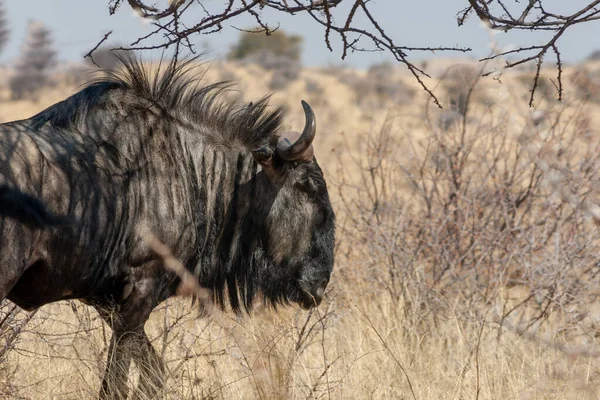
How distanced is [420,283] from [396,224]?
25.9 inches

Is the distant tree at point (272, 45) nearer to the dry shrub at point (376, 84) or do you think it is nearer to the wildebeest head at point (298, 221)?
the dry shrub at point (376, 84)

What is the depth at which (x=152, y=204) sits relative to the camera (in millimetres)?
3625

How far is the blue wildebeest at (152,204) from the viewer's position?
3172 mm

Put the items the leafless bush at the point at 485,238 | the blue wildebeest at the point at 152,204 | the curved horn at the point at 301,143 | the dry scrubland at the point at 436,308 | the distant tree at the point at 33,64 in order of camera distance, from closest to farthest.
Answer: the blue wildebeest at the point at 152,204, the dry scrubland at the point at 436,308, the curved horn at the point at 301,143, the leafless bush at the point at 485,238, the distant tree at the point at 33,64

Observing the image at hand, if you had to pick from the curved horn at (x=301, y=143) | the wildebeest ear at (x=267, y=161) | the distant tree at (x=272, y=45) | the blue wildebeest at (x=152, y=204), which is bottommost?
the blue wildebeest at (x=152, y=204)

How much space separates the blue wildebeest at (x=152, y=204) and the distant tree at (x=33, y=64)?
32634 mm

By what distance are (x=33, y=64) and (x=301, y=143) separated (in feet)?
121

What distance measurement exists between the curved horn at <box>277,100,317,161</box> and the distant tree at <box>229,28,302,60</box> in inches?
1532

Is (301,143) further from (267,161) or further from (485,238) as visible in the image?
(485,238)

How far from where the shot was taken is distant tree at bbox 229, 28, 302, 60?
140 ft

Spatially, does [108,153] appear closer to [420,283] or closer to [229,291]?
[229,291]

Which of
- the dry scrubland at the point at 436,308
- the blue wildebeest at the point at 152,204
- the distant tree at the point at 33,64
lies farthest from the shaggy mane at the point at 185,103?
the distant tree at the point at 33,64

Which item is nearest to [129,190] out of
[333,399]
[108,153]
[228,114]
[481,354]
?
[108,153]

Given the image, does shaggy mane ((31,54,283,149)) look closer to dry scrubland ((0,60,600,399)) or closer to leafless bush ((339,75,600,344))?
dry scrubland ((0,60,600,399))
